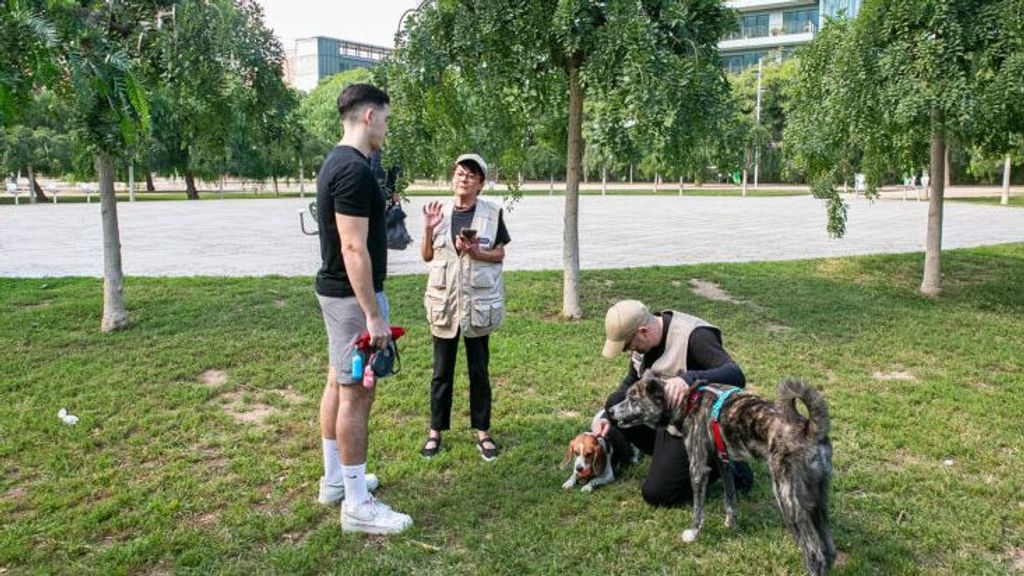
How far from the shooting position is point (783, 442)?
10.1ft

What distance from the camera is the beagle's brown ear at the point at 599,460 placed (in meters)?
4.12

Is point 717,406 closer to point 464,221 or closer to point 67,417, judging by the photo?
point 464,221

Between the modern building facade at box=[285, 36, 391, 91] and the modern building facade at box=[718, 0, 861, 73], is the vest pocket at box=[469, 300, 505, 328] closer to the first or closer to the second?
the modern building facade at box=[718, 0, 861, 73]

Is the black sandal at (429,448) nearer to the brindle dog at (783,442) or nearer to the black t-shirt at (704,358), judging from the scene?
the black t-shirt at (704,358)

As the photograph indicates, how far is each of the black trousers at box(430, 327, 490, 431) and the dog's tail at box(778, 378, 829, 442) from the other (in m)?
1.96

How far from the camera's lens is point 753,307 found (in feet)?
29.9

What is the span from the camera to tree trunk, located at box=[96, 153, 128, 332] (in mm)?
7523

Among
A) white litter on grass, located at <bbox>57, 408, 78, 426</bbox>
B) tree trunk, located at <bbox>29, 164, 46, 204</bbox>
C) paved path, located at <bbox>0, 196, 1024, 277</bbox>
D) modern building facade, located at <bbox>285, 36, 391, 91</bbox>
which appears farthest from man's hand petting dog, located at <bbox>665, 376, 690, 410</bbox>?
modern building facade, located at <bbox>285, 36, 391, 91</bbox>

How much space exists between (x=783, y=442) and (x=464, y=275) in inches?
81.2

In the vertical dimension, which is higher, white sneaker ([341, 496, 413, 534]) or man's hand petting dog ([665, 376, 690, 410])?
man's hand petting dog ([665, 376, 690, 410])

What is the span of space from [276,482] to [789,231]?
16.7 m

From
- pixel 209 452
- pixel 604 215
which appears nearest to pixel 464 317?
pixel 209 452

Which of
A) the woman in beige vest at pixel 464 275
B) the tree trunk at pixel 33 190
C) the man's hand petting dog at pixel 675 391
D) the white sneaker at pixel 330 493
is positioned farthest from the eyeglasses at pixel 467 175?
the tree trunk at pixel 33 190

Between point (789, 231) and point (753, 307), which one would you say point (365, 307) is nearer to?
point (753, 307)
